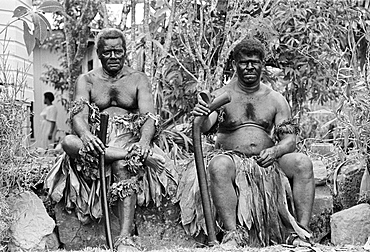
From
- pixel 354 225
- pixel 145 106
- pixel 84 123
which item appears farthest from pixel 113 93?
pixel 354 225

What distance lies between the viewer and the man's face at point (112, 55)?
4.21 meters

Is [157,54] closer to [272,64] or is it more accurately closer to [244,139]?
[272,64]

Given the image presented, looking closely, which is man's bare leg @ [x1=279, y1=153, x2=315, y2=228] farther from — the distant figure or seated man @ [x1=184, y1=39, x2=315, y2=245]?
the distant figure

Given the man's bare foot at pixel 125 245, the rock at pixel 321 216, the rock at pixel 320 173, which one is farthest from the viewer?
the rock at pixel 320 173

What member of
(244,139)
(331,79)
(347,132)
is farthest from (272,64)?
(244,139)

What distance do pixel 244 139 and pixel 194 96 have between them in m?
2.02

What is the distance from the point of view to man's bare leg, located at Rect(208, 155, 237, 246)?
386 cm

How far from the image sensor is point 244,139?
13.9 ft

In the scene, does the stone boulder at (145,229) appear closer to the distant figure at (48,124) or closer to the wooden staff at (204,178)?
the wooden staff at (204,178)

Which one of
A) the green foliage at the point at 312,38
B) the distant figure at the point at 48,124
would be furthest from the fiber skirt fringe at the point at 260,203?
the distant figure at the point at 48,124

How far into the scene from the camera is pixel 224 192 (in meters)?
3.87

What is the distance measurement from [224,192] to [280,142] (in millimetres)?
551

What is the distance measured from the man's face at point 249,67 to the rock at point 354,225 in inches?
43.4

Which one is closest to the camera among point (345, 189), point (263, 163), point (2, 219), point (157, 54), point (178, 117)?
point (2, 219)
